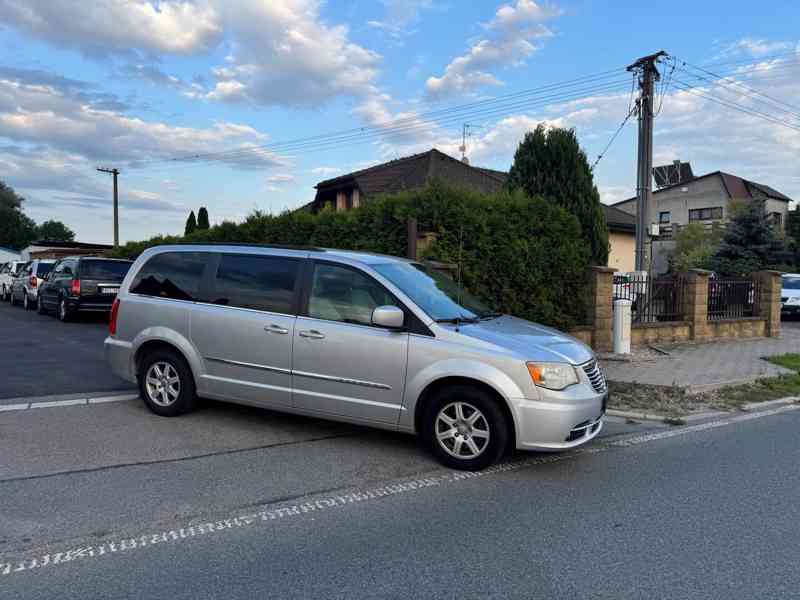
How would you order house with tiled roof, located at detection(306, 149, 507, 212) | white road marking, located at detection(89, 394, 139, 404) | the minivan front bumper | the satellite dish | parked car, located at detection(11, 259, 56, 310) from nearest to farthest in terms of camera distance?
the minivan front bumper, white road marking, located at detection(89, 394, 139, 404), parked car, located at detection(11, 259, 56, 310), house with tiled roof, located at detection(306, 149, 507, 212), the satellite dish

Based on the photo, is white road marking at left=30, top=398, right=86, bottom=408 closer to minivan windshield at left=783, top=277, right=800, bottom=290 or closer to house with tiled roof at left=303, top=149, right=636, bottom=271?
house with tiled roof at left=303, top=149, right=636, bottom=271

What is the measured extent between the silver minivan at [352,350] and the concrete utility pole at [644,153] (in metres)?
12.9

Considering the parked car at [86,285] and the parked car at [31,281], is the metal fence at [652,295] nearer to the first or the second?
the parked car at [86,285]

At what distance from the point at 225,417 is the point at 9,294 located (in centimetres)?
2347

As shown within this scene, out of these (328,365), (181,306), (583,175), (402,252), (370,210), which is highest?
(583,175)

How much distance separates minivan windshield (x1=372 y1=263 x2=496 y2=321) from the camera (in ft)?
18.4

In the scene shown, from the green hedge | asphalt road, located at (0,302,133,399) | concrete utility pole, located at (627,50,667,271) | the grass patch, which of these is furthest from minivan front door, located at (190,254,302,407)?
concrete utility pole, located at (627,50,667,271)

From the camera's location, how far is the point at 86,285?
1592 cm

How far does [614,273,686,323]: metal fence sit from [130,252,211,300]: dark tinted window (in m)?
9.37

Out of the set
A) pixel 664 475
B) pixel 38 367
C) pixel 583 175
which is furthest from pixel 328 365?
pixel 583 175

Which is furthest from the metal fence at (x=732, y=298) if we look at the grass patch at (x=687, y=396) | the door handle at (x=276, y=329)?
the door handle at (x=276, y=329)

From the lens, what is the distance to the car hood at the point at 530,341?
199 inches

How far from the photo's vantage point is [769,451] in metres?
5.99

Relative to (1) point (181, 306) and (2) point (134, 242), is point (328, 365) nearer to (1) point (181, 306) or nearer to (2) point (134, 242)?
(1) point (181, 306)
